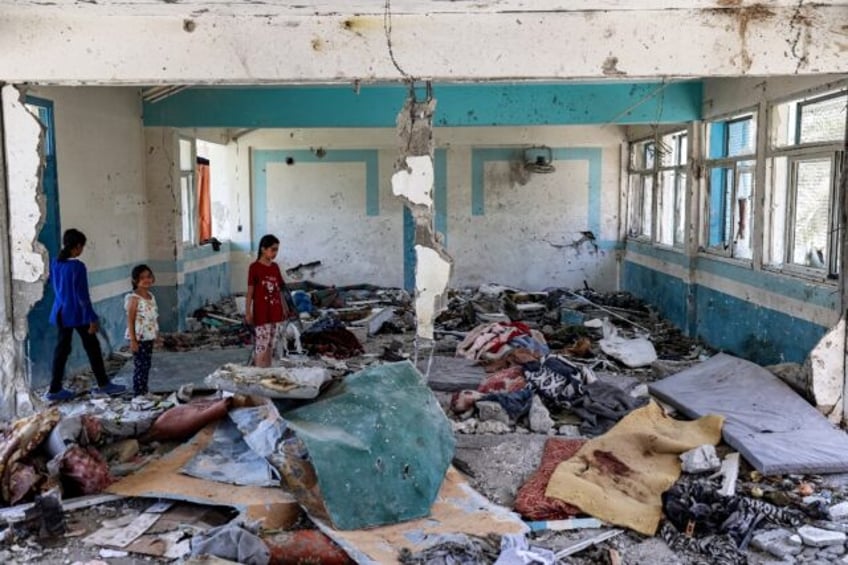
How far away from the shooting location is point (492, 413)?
248 inches

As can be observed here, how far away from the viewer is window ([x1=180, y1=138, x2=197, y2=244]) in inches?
448

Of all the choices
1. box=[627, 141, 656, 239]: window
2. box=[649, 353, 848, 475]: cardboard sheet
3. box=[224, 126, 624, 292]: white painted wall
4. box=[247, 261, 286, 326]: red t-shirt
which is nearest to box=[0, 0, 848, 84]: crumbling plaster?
box=[247, 261, 286, 326]: red t-shirt

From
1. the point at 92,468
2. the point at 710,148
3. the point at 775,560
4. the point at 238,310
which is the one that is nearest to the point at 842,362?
the point at 775,560

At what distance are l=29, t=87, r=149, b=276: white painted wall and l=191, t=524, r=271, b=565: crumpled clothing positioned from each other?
15.7ft

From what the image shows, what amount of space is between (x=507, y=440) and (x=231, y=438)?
1948 mm

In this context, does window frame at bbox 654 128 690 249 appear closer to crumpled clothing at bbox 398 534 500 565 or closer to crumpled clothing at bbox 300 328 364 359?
crumpled clothing at bbox 300 328 364 359

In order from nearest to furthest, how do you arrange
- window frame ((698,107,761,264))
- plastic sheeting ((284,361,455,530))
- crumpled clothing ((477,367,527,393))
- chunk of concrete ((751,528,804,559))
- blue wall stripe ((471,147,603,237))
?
chunk of concrete ((751,528,804,559)) < plastic sheeting ((284,361,455,530)) < crumpled clothing ((477,367,527,393)) < window frame ((698,107,761,264)) < blue wall stripe ((471,147,603,237))

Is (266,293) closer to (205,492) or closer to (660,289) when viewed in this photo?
(205,492)

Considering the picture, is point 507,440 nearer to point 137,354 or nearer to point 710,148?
point 137,354

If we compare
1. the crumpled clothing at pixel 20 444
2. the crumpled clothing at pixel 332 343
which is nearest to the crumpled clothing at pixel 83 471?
the crumpled clothing at pixel 20 444

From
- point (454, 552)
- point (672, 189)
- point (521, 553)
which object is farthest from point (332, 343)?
point (672, 189)

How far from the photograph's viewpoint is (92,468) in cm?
486

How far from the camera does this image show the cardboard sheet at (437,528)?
4.14 metres

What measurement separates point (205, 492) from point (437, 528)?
1.40 metres
